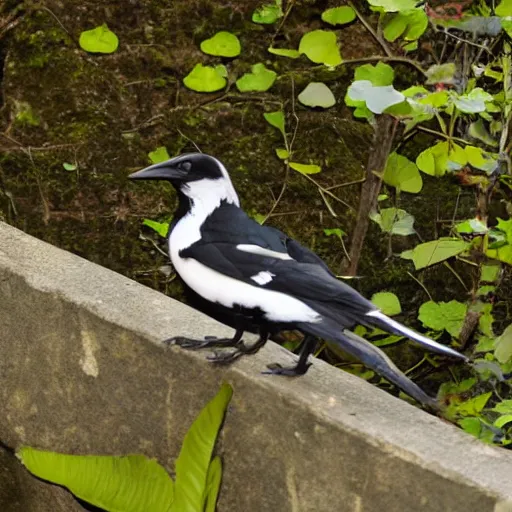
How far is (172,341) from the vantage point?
1.68 m

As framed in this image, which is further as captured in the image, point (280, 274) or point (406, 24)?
point (406, 24)

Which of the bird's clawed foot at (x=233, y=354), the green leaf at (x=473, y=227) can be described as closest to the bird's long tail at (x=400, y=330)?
the bird's clawed foot at (x=233, y=354)

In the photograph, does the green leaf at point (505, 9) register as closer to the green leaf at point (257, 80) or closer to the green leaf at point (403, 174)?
the green leaf at point (403, 174)

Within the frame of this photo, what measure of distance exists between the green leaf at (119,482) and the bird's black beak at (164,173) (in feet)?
1.62

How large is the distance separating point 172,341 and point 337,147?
3.42ft

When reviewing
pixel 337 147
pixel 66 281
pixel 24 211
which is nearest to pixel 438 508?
pixel 66 281

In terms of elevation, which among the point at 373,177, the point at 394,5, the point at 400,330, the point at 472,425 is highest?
the point at 394,5

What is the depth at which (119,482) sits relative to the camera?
173 cm

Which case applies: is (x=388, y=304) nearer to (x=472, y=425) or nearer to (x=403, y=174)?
(x=403, y=174)

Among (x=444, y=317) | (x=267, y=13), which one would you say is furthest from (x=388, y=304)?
(x=267, y=13)

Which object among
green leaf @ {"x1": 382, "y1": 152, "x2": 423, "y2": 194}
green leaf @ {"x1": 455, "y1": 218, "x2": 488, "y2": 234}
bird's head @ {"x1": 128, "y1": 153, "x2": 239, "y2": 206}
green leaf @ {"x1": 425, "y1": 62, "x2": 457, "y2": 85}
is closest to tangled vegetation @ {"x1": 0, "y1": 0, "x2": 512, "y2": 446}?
green leaf @ {"x1": 382, "y1": 152, "x2": 423, "y2": 194}

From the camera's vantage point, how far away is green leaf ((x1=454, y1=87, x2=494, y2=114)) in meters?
1.69

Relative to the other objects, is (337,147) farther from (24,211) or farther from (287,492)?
(287,492)

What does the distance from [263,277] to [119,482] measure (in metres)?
0.49
